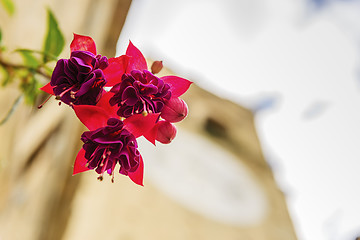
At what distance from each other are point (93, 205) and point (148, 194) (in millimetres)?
624

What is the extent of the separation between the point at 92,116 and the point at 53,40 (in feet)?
1.15

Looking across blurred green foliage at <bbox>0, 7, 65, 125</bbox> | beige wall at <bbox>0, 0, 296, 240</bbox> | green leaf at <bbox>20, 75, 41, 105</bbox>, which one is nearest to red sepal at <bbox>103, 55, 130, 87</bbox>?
blurred green foliage at <bbox>0, 7, 65, 125</bbox>

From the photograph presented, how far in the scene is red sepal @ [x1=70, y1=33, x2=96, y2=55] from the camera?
1.13 feet

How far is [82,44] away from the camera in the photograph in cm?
35

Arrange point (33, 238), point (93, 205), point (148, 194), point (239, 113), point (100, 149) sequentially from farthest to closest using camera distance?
point (239, 113) < point (148, 194) < point (93, 205) < point (33, 238) < point (100, 149)

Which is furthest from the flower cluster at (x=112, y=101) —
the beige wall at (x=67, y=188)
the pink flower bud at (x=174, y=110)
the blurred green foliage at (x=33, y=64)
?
the beige wall at (x=67, y=188)

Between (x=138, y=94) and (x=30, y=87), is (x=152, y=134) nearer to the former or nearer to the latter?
(x=138, y=94)

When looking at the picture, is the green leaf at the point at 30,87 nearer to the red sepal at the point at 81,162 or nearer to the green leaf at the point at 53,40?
the green leaf at the point at 53,40

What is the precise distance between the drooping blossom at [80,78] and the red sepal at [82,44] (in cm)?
2

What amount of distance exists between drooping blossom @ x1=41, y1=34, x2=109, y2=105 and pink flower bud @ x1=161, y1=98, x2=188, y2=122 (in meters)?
0.07

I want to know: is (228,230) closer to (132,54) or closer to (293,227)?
(293,227)

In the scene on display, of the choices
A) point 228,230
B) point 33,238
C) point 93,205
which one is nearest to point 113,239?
point 93,205

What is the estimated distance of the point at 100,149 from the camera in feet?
1.05

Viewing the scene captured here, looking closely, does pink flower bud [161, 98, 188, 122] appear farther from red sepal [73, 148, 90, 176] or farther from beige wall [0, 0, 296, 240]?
beige wall [0, 0, 296, 240]
